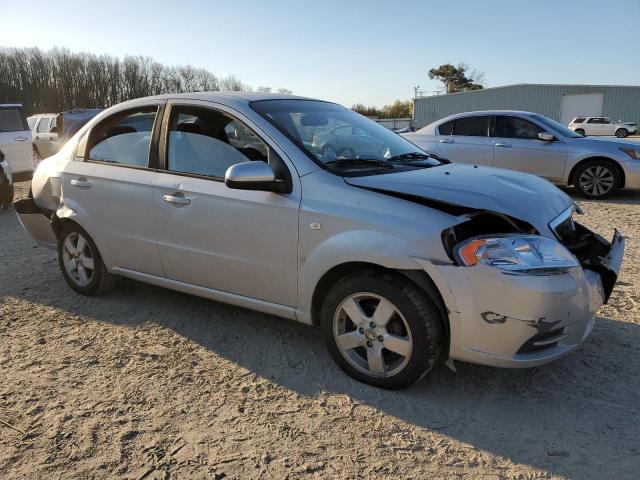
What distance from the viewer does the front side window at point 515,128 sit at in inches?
365

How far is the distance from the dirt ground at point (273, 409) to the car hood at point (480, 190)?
997 millimetres

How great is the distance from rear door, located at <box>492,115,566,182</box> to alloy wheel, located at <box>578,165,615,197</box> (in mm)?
384

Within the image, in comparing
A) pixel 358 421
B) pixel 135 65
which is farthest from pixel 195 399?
pixel 135 65

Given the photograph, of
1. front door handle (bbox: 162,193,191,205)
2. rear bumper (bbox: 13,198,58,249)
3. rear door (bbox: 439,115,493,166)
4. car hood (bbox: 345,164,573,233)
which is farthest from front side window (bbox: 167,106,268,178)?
rear door (bbox: 439,115,493,166)

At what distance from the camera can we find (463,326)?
2715 millimetres

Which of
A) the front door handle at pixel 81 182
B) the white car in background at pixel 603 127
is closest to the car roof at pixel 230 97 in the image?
the front door handle at pixel 81 182

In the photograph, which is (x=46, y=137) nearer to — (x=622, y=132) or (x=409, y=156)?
(x=409, y=156)

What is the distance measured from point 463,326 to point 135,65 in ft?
230

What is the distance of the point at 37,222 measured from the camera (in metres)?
4.82

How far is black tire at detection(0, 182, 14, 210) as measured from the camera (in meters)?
9.24

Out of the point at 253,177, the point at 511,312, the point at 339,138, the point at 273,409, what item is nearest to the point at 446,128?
the point at 339,138

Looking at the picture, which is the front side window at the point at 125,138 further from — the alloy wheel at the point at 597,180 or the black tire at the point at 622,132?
the black tire at the point at 622,132

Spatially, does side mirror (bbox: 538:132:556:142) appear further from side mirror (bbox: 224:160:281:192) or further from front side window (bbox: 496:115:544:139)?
side mirror (bbox: 224:160:281:192)

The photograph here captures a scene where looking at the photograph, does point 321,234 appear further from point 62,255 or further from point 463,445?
point 62,255
